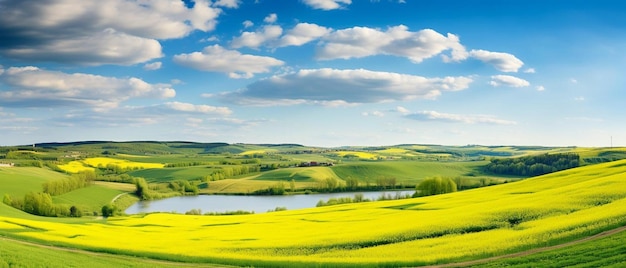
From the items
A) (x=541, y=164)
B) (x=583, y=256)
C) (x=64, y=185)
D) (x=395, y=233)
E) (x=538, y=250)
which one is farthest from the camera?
(x=541, y=164)

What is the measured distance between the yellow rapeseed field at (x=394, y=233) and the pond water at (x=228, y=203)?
64.1 metres

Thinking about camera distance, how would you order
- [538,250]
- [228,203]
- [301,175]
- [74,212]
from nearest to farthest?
[538,250]
[74,212]
[228,203]
[301,175]

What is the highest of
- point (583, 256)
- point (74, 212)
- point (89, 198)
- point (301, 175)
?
point (583, 256)

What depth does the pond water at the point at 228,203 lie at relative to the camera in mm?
111875

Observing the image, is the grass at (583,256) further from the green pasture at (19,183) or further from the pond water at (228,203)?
the green pasture at (19,183)

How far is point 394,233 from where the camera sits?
32938mm

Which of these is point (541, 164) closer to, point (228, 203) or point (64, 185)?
point (228, 203)

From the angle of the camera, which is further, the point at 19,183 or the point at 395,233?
the point at 19,183

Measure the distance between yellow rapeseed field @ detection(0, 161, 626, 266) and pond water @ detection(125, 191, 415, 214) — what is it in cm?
6406

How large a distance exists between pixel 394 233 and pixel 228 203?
96.4m

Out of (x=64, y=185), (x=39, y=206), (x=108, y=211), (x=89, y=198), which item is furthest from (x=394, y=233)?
(x=64, y=185)

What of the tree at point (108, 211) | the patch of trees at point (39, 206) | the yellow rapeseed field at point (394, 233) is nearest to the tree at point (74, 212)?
the patch of trees at point (39, 206)

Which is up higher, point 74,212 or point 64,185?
point 64,185

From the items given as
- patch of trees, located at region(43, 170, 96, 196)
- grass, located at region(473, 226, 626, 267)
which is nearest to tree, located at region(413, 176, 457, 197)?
grass, located at region(473, 226, 626, 267)
